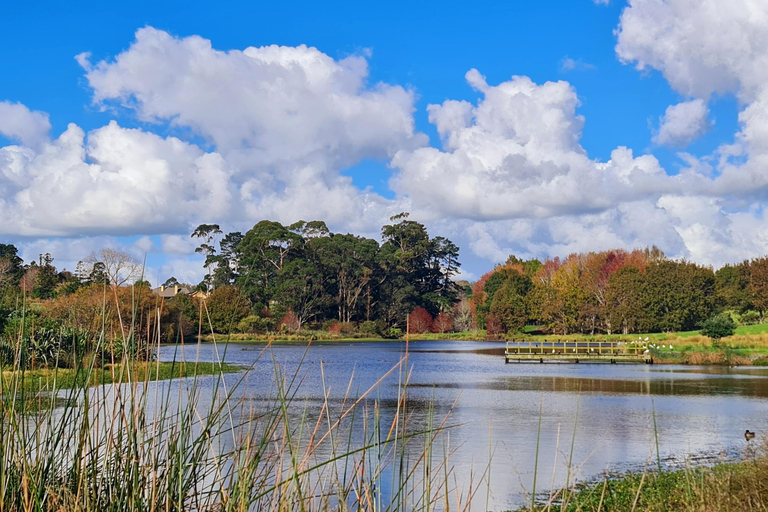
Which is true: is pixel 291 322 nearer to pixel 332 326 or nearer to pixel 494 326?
pixel 332 326

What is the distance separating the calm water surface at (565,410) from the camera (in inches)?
394

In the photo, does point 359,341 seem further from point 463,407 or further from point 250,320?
point 463,407

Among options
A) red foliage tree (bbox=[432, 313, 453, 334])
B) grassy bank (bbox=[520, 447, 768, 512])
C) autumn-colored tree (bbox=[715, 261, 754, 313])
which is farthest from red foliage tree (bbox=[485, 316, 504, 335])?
grassy bank (bbox=[520, 447, 768, 512])

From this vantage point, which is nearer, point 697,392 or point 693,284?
point 697,392

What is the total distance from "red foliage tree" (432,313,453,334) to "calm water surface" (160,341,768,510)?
37949 millimetres

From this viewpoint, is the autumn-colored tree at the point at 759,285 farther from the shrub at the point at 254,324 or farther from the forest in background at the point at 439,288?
the shrub at the point at 254,324

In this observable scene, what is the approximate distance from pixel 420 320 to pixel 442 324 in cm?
Answer: 261

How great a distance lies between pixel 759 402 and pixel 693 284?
37.7m

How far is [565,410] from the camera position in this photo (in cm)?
1750

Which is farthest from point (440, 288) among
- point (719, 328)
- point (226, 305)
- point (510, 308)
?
point (226, 305)

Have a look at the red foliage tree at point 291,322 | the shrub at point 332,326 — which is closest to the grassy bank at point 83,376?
the red foliage tree at point 291,322

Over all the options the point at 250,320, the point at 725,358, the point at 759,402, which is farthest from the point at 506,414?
the point at 250,320

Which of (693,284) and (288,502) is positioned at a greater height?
(693,284)

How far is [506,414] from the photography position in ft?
53.7
